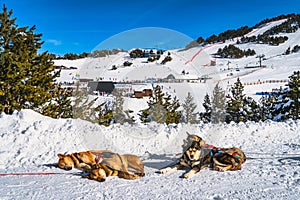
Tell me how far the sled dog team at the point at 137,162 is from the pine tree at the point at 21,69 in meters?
10.4

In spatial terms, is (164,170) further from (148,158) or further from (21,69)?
(21,69)

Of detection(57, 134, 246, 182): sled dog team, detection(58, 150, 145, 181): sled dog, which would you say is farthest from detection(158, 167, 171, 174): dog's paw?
detection(58, 150, 145, 181): sled dog

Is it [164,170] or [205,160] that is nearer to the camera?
[164,170]

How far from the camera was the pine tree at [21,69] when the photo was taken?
14367mm

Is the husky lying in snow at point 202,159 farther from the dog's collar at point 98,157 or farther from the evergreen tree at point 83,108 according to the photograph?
the evergreen tree at point 83,108

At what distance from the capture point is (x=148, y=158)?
7.19 meters

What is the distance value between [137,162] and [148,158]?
1403mm

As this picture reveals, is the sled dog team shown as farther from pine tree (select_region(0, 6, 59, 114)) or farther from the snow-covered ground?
pine tree (select_region(0, 6, 59, 114))

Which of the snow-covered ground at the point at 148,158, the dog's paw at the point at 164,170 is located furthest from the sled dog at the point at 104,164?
the dog's paw at the point at 164,170

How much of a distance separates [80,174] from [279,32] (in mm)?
135917

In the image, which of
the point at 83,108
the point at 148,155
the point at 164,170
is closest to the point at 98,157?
the point at 164,170

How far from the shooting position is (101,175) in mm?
5309

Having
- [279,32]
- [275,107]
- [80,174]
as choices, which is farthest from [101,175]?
[279,32]

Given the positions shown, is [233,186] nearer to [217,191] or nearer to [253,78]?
[217,191]
